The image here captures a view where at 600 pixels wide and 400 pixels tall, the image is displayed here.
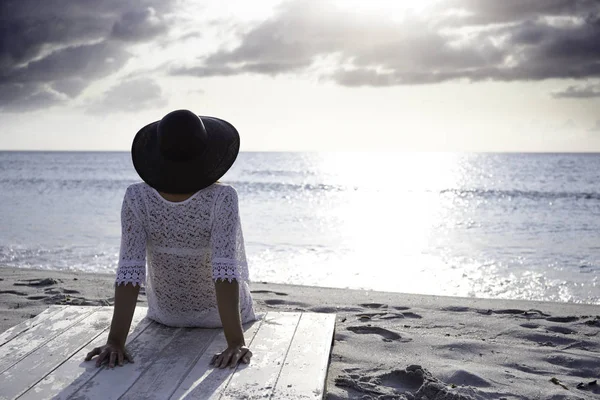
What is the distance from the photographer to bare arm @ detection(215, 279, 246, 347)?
305cm

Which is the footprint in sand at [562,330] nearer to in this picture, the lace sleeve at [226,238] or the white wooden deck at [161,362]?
the white wooden deck at [161,362]

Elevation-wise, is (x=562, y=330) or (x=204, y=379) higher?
(x=204, y=379)

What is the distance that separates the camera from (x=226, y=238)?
3.12m

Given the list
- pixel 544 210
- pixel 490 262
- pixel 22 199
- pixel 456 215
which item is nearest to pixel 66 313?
pixel 490 262

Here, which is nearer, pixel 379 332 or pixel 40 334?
pixel 40 334

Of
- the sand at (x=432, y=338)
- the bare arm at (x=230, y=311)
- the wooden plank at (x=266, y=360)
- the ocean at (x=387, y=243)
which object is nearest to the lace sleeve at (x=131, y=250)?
the bare arm at (x=230, y=311)

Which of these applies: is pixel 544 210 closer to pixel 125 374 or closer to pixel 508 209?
pixel 508 209

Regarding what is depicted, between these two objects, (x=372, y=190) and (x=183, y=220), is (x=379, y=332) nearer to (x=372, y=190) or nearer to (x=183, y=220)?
(x=183, y=220)

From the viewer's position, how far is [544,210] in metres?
20.4

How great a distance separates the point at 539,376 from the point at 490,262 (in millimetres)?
6087

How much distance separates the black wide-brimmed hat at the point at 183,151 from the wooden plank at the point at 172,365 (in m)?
0.87

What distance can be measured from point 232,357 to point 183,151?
108cm

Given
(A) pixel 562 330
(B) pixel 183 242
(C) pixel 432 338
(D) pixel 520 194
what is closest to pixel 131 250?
(B) pixel 183 242

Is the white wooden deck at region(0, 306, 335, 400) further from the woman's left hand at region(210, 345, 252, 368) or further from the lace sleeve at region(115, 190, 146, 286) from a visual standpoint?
the lace sleeve at region(115, 190, 146, 286)
